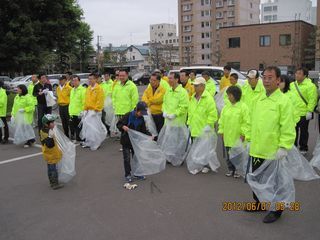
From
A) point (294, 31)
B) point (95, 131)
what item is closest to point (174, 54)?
point (294, 31)

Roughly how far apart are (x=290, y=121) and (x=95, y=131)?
5.34 m

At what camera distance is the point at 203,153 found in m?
6.15

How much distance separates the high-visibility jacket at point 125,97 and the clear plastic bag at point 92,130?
549mm

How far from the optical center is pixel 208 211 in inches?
181

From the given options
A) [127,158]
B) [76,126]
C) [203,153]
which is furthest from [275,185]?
[76,126]

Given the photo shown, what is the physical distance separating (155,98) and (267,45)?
4323 cm

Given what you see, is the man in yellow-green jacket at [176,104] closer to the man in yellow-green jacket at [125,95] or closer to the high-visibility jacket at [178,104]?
the high-visibility jacket at [178,104]

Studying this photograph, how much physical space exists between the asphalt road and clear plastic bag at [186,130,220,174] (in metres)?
0.19

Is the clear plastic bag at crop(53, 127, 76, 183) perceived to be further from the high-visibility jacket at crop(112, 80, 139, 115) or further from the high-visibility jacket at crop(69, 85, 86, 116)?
the high-visibility jacket at crop(69, 85, 86, 116)

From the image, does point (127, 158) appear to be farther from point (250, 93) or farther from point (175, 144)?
point (250, 93)

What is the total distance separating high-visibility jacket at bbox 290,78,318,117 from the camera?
709cm

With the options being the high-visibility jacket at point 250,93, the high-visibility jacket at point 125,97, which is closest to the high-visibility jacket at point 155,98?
the high-visibility jacket at point 125,97

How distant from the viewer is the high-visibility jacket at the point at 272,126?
3.91 meters

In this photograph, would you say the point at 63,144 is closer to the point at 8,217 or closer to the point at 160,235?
the point at 8,217
